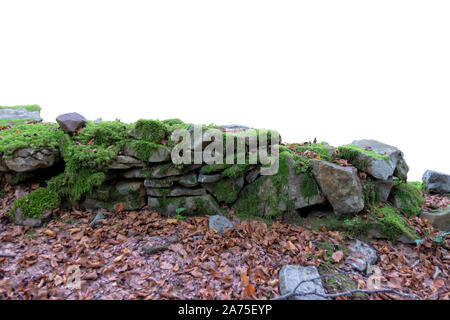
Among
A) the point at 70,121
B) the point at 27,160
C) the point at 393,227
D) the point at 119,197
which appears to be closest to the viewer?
the point at 393,227

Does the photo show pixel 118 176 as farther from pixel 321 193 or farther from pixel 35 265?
pixel 321 193

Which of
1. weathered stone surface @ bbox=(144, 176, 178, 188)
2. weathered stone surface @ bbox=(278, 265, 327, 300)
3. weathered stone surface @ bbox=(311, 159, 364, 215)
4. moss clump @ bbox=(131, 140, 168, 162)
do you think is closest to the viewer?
weathered stone surface @ bbox=(278, 265, 327, 300)

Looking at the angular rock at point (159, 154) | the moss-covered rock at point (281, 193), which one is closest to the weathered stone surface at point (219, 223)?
the moss-covered rock at point (281, 193)

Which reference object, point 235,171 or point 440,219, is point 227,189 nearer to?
point 235,171

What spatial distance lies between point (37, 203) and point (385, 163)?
7.17 m

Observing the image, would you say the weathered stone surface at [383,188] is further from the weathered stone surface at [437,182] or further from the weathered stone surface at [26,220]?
the weathered stone surface at [26,220]

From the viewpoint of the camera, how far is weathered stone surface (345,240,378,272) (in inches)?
150

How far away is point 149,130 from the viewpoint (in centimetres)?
495

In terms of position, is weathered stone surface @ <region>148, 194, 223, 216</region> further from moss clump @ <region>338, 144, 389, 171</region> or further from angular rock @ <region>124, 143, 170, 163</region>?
moss clump @ <region>338, 144, 389, 171</region>

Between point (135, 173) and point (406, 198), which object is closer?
point (135, 173)

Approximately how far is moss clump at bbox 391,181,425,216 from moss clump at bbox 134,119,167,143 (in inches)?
209

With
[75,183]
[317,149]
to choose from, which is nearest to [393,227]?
[317,149]

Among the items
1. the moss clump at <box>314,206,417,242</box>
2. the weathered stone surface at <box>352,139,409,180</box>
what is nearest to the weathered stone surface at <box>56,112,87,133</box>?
the moss clump at <box>314,206,417,242</box>
